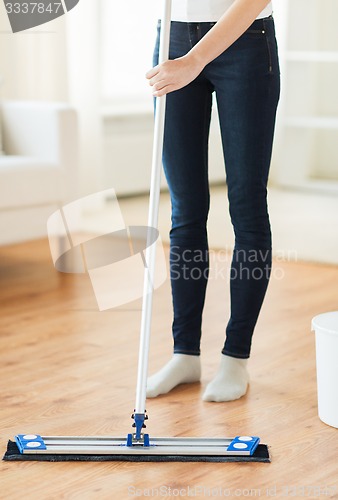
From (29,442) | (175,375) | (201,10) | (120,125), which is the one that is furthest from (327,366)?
(120,125)

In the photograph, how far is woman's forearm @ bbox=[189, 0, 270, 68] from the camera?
184 cm

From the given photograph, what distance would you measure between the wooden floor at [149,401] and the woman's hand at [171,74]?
2.37 ft

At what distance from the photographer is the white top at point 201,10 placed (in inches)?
78.7

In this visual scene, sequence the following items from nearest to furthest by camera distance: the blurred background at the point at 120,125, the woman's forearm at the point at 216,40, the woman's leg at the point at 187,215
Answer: the woman's forearm at the point at 216,40
the woman's leg at the point at 187,215
the blurred background at the point at 120,125

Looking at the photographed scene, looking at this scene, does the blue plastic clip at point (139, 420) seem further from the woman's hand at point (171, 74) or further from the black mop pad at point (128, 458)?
the woman's hand at point (171, 74)

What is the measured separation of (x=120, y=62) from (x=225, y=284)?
1969mm

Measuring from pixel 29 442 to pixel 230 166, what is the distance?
0.75 meters

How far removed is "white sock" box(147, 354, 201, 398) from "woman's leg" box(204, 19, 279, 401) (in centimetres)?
9

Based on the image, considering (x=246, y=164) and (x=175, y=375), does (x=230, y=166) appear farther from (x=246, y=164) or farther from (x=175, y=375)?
(x=175, y=375)

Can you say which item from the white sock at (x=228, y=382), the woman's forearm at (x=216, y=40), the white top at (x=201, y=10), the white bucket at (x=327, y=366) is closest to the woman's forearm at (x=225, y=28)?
the woman's forearm at (x=216, y=40)

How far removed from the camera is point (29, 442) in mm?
1834

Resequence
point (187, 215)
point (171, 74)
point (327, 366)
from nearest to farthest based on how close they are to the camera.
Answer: point (171, 74), point (327, 366), point (187, 215)

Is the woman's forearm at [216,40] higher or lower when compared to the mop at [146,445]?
higher

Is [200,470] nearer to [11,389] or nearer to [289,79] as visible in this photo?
[11,389]
